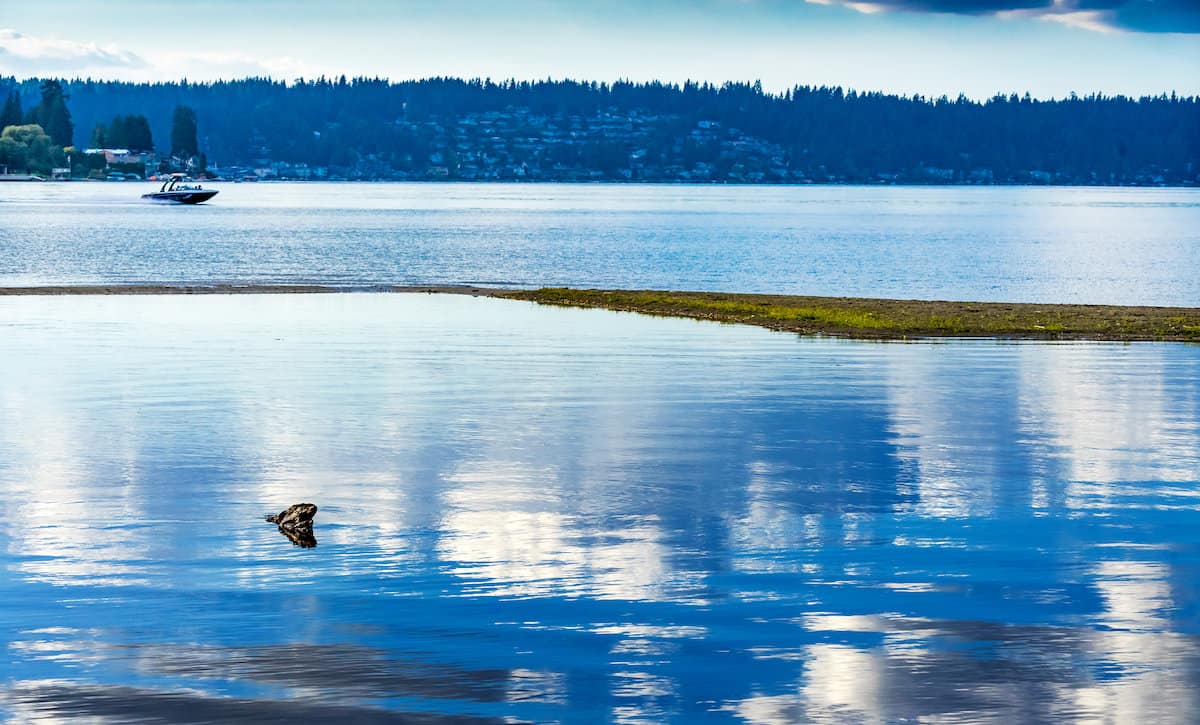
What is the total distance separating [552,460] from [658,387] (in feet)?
28.9

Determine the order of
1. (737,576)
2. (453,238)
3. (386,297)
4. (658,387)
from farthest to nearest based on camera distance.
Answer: (453,238)
(386,297)
(658,387)
(737,576)

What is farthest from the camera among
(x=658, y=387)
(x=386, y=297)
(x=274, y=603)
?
(x=386, y=297)

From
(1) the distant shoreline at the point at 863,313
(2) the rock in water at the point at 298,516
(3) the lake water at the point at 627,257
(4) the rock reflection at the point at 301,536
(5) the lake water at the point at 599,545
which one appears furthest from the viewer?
(3) the lake water at the point at 627,257

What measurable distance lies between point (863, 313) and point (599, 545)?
3370 cm

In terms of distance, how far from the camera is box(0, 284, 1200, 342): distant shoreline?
145 ft

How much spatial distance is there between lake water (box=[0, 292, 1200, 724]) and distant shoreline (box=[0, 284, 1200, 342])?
10.6 metres

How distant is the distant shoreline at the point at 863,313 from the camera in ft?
145

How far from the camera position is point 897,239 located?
147375 millimetres

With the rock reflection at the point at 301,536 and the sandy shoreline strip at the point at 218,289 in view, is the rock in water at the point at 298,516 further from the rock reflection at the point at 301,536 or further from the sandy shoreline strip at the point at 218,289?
the sandy shoreline strip at the point at 218,289

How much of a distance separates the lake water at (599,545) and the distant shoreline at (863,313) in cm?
1062

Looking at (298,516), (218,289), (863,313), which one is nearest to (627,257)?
(218,289)

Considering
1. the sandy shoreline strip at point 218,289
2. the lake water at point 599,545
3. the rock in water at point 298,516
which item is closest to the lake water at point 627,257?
the sandy shoreline strip at point 218,289

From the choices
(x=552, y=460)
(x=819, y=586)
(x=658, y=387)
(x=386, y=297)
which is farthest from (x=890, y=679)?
(x=386, y=297)

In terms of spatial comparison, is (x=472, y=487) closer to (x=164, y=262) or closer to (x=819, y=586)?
(x=819, y=586)
